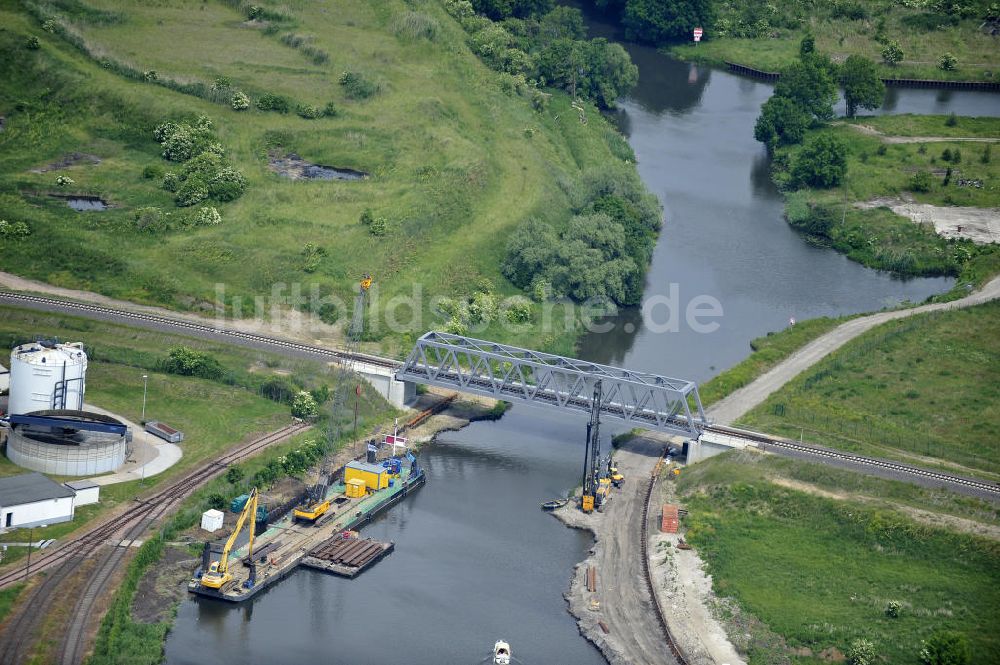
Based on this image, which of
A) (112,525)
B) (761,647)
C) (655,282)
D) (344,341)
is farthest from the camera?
(655,282)

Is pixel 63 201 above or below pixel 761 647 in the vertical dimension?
above

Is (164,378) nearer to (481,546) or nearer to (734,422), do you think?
(481,546)

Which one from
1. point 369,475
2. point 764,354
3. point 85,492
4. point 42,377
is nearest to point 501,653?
point 369,475

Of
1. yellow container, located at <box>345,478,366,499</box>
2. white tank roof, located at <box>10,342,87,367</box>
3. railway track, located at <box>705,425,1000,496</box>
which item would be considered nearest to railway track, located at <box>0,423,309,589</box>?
yellow container, located at <box>345,478,366,499</box>

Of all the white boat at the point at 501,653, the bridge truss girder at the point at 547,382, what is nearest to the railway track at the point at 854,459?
the bridge truss girder at the point at 547,382

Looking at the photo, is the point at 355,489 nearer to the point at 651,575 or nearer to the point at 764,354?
the point at 651,575

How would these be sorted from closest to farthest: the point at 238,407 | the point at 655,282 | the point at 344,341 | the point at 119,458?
the point at 119,458, the point at 238,407, the point at 344,341, the point at 655,282

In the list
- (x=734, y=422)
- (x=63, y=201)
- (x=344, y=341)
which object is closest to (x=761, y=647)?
(x=734, y=422)
